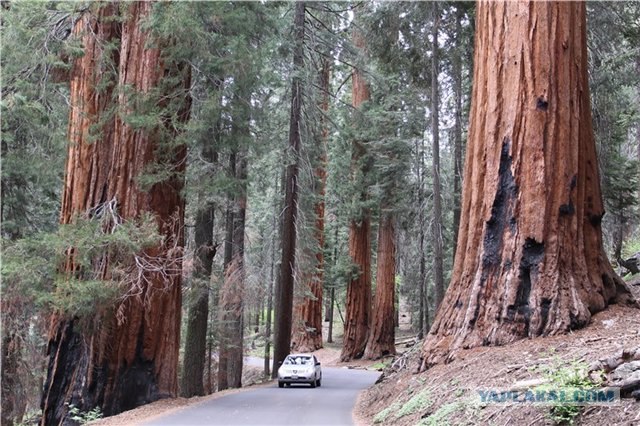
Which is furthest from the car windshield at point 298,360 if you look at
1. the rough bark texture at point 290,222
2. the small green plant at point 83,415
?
the small green plant at point 83,415

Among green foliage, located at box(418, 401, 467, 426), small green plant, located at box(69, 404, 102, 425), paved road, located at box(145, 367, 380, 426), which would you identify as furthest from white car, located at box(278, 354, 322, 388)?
green foliage, located at box(418, 401, 467, 426)

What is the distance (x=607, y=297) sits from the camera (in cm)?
899

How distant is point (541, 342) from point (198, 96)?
9.04 meters

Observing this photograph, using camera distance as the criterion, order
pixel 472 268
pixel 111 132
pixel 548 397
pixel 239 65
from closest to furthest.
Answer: pixel 548 397, pixel 472 268, pixel 239 65, pixel 111 132

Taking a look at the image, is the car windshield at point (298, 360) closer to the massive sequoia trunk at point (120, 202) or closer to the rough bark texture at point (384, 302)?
the massive sequoia trunk at point (120, 202)

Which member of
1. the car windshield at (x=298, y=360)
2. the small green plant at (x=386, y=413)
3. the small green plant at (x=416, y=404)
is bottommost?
the car windshield at (x=298, y=360)

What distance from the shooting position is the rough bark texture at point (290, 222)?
20.9 meters

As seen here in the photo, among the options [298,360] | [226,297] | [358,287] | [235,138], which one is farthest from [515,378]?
[358,287]

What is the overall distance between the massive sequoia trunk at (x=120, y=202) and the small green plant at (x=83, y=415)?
14cm

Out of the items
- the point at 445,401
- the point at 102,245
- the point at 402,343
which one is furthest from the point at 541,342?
the point at 402,343

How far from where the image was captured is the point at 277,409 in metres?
12.6

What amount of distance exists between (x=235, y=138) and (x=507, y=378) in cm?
842

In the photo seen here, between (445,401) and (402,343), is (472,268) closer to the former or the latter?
(445,401)

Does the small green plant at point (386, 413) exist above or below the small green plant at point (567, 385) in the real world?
below
